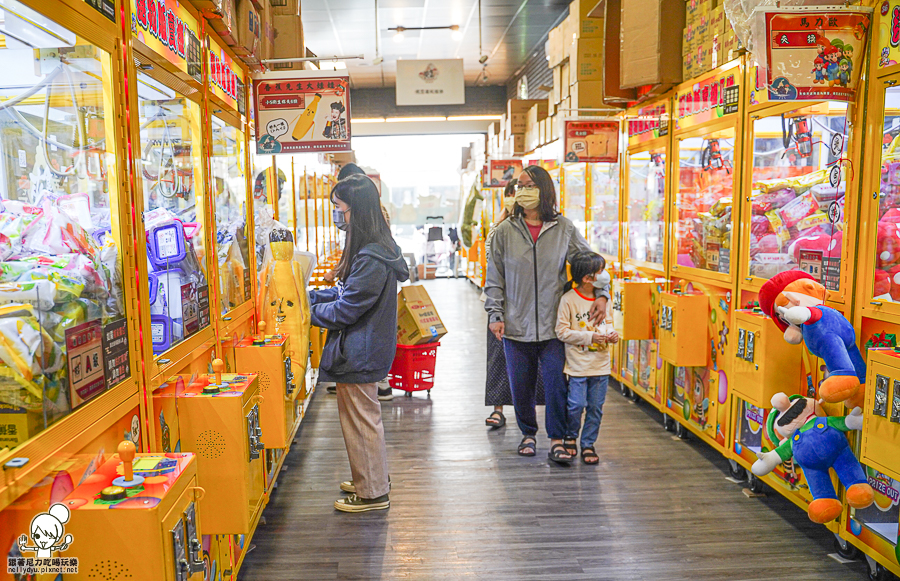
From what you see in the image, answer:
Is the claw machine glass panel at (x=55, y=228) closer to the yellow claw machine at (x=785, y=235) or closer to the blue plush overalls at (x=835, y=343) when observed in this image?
the blue plush overalls at (x=835, y=343)

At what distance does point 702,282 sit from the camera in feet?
13.7

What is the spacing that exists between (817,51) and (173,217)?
258 centimetres

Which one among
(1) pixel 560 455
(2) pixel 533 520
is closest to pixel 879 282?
(2) pixel 533 520

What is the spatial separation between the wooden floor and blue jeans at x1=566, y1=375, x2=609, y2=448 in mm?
199

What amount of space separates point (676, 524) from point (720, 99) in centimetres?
232

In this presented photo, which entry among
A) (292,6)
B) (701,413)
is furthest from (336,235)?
(701,413)

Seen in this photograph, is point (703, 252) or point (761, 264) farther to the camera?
point (703, 252)

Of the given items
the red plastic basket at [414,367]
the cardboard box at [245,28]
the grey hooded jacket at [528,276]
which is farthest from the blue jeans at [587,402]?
the cardboard box at [245,28]

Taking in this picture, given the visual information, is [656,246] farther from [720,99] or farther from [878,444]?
[878,444]

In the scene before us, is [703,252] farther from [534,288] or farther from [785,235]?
[534,288]

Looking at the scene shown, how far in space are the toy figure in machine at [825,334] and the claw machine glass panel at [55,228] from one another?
244 cm

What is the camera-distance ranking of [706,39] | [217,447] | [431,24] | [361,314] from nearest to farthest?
[217,447], [361,314], [706,39], [431,24]

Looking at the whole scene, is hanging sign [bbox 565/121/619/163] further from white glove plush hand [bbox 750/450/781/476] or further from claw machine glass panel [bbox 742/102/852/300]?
white glove plush hand [bbox 750/450/781/476]

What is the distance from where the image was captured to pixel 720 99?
3.80 m
